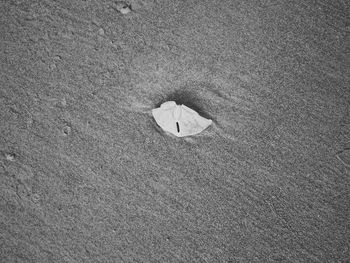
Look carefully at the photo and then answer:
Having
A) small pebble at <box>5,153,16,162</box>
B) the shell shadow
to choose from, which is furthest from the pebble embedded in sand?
small pebble at <box>5,153,16,162</box>

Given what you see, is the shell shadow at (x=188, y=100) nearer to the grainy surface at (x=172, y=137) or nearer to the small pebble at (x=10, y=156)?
the grainy surface at (x=172, y=137)

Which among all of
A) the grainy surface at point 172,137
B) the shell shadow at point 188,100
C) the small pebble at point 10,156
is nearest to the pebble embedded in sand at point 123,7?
the grainy surface at point 172,137

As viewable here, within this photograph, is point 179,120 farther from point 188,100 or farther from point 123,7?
point 123,7

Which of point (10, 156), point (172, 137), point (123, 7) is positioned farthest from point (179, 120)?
point (10, 156)

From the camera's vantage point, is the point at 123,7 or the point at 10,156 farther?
the point at 123,7

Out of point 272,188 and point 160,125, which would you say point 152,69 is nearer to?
point 160,125

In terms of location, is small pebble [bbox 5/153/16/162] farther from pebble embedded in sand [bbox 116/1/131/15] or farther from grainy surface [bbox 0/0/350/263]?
pebble embedded in sand [bbox 116/1/131/15]

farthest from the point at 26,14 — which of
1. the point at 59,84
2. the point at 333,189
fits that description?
the point at 333,189
